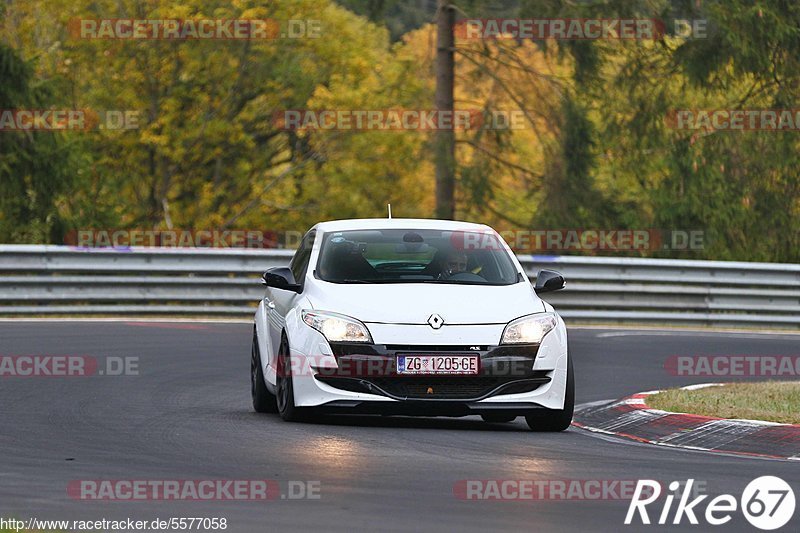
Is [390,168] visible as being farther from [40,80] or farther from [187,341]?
[187,341]

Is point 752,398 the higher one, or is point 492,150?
point 492,150

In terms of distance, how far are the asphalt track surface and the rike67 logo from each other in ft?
0.26

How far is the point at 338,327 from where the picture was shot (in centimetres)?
1164

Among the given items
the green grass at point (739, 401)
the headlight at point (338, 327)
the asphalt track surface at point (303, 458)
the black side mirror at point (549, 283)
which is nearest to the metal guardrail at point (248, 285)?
the asphalt track surface at point (303, 458)

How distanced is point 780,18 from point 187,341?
2052 centimetres

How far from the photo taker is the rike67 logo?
26.3ft

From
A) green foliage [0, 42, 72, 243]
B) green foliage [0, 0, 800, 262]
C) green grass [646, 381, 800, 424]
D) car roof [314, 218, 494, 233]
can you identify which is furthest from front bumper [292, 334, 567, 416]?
green foliage [0, 42, 72, 243]

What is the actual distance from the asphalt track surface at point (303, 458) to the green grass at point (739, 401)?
955mm

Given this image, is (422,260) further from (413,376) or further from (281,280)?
(413,376)

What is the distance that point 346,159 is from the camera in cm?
5259

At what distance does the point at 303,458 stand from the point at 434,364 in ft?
5.93

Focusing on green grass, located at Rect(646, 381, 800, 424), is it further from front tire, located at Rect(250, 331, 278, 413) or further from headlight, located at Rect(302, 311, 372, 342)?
front tire, located at Rect(250, 331, 278, 413)

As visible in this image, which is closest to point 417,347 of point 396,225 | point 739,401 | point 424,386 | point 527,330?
point 424,386

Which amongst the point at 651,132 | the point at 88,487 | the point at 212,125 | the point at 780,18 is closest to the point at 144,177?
the point at 212,125
